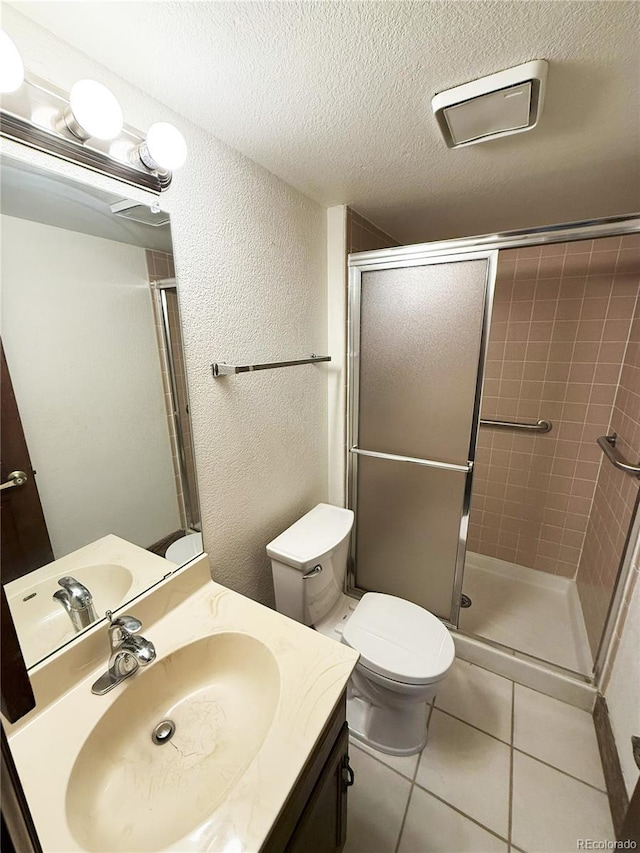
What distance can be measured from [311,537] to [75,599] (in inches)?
32.9

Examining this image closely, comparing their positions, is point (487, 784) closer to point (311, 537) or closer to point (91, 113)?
point (311, 537)

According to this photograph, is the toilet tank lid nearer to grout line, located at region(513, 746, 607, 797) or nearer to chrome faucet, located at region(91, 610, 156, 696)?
chrome faucet, located at region(91, 610, 156, 696)

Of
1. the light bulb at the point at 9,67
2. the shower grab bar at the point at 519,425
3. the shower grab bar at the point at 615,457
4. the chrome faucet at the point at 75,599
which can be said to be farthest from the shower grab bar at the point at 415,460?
the light bulb at the point at 9,67

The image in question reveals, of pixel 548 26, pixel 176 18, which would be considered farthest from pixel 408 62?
pixel 176 18

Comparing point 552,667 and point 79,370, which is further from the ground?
point 79,370

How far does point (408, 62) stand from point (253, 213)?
2.04 feet

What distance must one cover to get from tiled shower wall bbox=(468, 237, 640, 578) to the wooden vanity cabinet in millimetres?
1815

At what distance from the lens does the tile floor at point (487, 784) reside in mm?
1105

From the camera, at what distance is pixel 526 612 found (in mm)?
Answer: 1962

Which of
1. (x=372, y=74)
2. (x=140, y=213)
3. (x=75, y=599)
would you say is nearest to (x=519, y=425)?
(x=372, y=74)

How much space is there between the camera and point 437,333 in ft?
4.97

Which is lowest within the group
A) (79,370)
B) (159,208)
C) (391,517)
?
(391,517)

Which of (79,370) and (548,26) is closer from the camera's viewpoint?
(548,26)

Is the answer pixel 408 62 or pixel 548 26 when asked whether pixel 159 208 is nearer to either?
pixel 408 62
